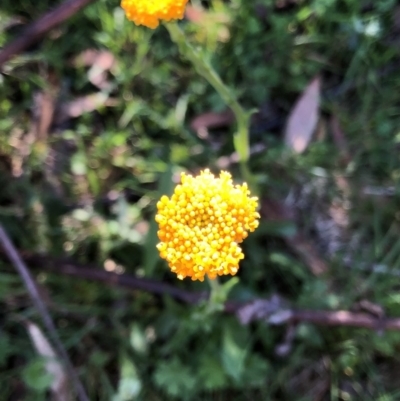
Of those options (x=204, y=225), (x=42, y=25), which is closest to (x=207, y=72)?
(x=204, y=225)

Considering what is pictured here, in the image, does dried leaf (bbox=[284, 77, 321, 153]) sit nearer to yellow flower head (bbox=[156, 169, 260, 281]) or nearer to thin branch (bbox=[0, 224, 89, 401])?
yellow flower head (bbox=[156, 169, 260, 281])

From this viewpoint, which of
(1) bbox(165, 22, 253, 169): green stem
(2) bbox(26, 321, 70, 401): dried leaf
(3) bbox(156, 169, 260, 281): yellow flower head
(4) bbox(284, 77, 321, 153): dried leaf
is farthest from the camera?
(4) bbox(284, 77, 321, 153): dried leaf

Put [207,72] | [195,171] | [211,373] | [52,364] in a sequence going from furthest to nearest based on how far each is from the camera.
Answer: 1. [195,171]
2. [52,364]
3. [211,373]
4. [207,72]

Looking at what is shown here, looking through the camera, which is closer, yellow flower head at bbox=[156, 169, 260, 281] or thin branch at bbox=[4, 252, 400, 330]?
yellow flower head at bbox=[156, 169, 260, 281]

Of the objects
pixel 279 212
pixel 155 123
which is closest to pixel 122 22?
pixel 155 123

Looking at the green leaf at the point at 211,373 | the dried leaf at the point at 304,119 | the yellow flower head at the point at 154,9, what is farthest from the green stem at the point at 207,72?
the green leaf at the point at 211,373

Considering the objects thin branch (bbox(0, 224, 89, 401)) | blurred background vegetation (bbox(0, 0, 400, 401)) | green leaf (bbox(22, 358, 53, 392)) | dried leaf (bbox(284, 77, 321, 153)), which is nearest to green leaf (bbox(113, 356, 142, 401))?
blurred background vegetation (bbox(0, 0, 400, 401))

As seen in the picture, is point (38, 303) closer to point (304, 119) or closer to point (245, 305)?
point (245, 305)
